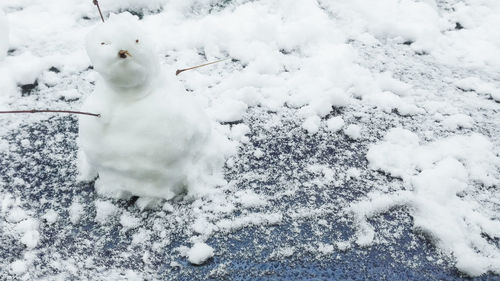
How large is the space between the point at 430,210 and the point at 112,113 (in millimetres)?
1355

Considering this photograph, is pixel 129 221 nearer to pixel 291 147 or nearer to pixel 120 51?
pixel 120 51

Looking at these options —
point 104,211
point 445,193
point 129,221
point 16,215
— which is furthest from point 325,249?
point 16,215

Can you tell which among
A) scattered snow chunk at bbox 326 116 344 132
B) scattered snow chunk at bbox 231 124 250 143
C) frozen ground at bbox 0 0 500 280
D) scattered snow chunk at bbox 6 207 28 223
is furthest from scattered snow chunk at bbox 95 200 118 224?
scattered snow chunk at bbox 326 116 344 132

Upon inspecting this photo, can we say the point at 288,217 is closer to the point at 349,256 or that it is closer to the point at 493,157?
the point at 349,256

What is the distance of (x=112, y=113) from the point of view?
1842 millimetres

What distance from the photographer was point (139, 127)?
1.83 metres

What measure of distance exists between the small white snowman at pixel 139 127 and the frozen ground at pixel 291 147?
111mm

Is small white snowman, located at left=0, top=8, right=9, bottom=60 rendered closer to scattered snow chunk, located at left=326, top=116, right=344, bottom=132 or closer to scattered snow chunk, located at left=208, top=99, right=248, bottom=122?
scattered snow chunk, located at left=208, top=99, right=248, bottom=122

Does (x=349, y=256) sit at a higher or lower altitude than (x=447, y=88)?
lower

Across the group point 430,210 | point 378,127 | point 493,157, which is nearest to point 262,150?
point 378,127

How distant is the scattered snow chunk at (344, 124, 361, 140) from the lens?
7.43ft

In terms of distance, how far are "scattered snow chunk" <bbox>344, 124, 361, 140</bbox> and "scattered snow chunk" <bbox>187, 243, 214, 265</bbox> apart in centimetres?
A: 91

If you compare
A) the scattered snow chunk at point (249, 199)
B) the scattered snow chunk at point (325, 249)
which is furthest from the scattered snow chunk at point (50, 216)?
the scattered snow chunk at point (325, 249)

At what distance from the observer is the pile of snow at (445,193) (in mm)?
1828
